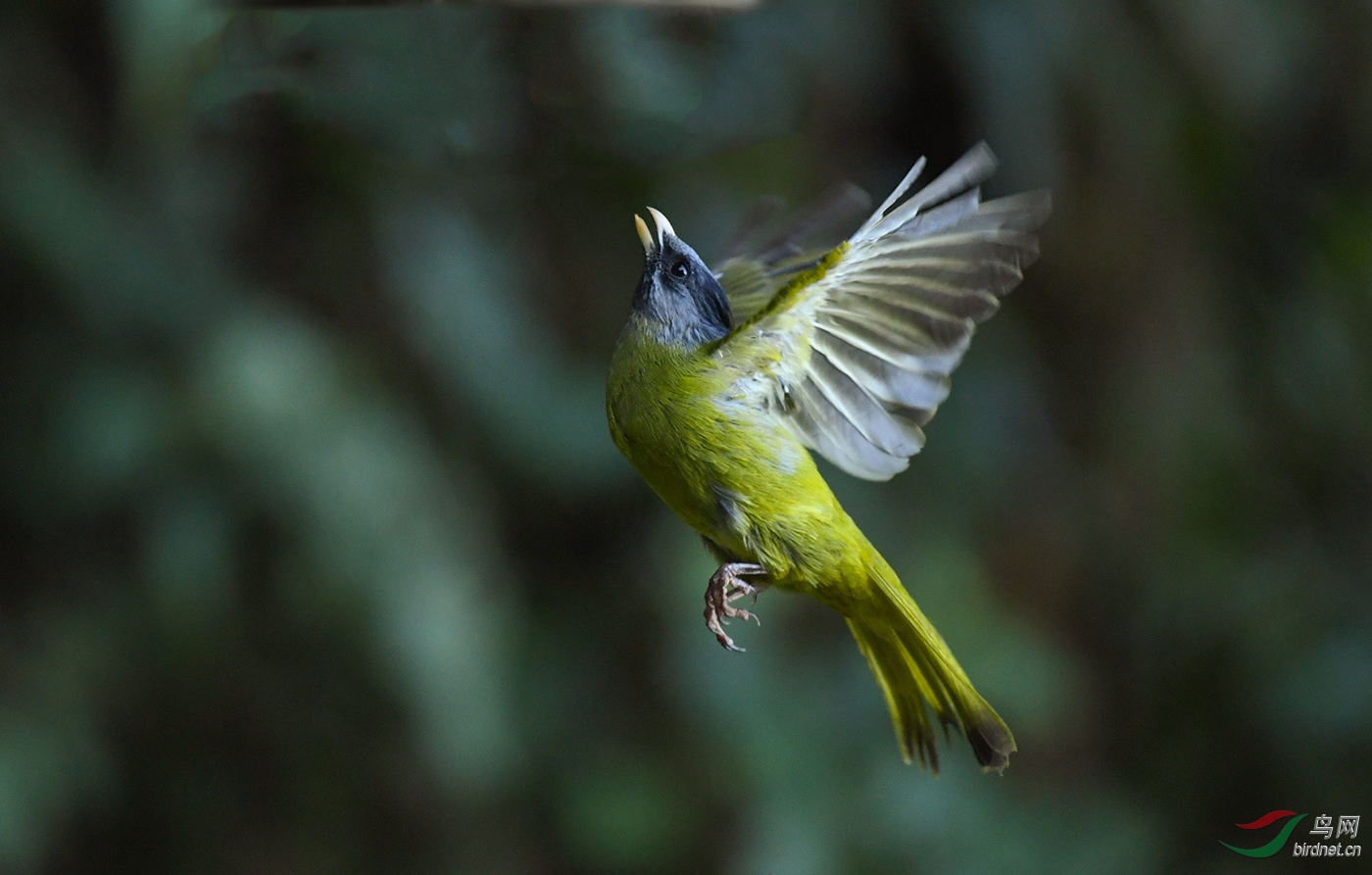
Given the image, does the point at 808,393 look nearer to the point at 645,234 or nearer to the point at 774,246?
the point at 645,234

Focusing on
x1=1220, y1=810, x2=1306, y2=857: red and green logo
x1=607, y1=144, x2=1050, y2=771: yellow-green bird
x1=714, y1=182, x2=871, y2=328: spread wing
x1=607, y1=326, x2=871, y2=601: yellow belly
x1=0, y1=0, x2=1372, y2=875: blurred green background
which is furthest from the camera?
x1=1220, y1=810, x2=1306, y2=857: red and green logo

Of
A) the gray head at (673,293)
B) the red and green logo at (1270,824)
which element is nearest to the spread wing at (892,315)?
the gray head at (673,293)

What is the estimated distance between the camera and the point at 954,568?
320 centimetres

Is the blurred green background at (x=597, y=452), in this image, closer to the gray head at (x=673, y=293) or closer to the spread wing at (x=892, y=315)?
the gray head at (x=673, y=293)

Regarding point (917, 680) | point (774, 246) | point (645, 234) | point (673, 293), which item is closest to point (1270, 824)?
point (917, 680)

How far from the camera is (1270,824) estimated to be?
3.50m

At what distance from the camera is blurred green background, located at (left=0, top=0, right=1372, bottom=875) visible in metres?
2.80

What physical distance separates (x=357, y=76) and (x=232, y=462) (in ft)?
2.90

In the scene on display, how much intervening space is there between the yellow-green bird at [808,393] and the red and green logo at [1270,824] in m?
2.03

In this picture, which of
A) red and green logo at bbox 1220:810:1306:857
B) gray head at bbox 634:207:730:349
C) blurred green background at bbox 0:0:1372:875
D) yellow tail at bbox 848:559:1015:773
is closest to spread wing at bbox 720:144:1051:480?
gray head at bbox 634:207:730:349

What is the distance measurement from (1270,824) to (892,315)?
8.74 ft

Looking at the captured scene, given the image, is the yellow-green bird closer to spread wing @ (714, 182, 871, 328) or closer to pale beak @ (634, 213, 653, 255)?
pale beak @ (634, 213, 653, 255)

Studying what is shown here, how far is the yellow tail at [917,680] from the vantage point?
1.82m

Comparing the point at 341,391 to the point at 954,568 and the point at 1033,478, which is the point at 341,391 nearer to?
the point at 954,568
